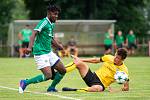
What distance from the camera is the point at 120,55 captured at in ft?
51.0

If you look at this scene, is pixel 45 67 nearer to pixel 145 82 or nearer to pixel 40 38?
pixel 40 38

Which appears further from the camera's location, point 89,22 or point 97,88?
point 89,22

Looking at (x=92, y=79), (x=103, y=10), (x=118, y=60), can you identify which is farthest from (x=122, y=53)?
(x=103, y=10)

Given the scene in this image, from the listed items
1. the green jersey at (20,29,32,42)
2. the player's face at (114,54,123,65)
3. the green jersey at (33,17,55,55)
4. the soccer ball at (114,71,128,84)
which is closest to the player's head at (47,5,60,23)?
the green jersey at (33,17,55,55)

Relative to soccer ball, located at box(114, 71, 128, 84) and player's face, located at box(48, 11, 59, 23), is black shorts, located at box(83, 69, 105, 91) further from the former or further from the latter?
player's face, located at box(48, 11, 59, 23)

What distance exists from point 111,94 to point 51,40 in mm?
2104

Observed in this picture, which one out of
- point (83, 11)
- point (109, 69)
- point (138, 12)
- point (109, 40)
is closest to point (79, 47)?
point (109, 40)

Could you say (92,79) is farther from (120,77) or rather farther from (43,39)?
(43,39)

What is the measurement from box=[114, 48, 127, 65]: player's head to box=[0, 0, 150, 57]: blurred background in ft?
105

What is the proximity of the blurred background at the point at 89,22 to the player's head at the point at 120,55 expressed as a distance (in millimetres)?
32094

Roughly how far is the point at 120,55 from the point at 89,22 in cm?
3496

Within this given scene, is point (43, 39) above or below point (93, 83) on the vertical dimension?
above

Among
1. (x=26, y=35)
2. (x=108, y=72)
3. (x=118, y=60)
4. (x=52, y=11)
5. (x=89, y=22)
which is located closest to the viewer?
(x=52, y=11)

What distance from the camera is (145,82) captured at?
19.7m
